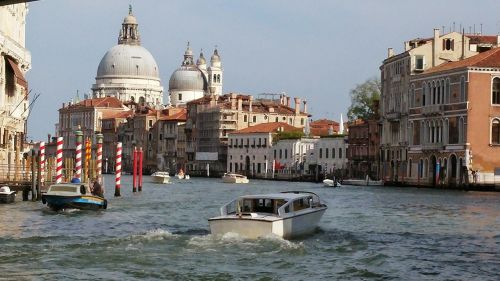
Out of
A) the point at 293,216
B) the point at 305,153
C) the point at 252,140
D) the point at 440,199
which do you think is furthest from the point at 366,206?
the point at 252,140

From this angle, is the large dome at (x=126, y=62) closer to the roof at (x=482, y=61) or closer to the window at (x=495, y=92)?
the roof at (x=482, y=61)

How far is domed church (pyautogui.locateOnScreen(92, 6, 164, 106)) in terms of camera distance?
15325 centimetres

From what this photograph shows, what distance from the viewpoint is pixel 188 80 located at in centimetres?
15175

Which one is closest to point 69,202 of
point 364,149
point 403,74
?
point 403,74

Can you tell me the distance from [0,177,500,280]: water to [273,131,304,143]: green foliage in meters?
68.6

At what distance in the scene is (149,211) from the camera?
3378 cm

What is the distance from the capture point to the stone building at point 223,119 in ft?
372

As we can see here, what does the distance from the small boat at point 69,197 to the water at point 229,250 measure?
30cm

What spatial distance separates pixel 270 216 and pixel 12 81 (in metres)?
22.1

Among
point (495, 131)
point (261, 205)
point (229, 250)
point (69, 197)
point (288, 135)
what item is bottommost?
point (229, 250)

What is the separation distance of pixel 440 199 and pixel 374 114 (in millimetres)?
40561

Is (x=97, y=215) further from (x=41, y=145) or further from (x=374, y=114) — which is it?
(x=374, y=114)

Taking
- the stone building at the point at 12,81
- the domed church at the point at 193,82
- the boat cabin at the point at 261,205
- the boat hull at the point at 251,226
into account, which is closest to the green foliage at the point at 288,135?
the domed church at the point at 193,82

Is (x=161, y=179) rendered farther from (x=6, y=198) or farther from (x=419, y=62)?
(x=6, y=198)
